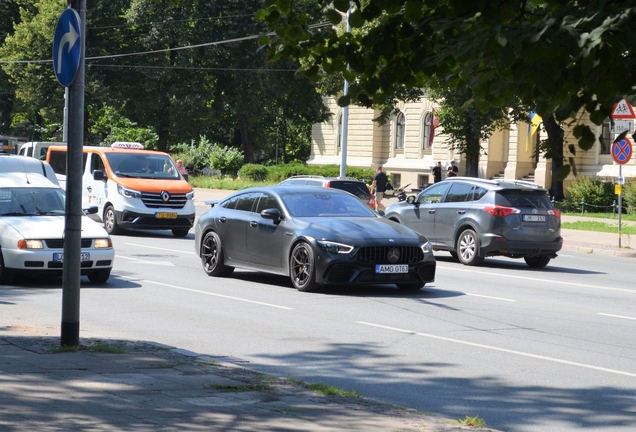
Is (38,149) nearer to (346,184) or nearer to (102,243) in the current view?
(346,184)

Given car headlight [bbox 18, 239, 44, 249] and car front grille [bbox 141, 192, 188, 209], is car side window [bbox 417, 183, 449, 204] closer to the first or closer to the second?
car front grille [bbox 141, 192, 188, 209]

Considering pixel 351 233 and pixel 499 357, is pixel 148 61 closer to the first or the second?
pixel 351 233

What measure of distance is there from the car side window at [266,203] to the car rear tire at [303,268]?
112cm

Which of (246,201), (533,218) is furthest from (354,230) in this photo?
(533,218)

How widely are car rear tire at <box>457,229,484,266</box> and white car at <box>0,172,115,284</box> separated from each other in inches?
309

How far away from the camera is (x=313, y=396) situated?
23.6 feet

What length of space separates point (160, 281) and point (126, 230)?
1185cm

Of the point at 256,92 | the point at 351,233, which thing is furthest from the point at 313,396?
the point at 256,92

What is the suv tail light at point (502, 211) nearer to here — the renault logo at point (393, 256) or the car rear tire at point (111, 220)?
the renault logo at point (393, 256)

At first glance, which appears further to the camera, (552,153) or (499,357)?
(499,357)

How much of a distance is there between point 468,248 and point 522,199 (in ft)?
4.69

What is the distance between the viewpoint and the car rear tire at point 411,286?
14.7 meters

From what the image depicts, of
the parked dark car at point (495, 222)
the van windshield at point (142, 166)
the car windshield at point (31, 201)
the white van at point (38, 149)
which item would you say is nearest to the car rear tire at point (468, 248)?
the parked dark car at point (495, 222)

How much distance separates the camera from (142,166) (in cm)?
2605
